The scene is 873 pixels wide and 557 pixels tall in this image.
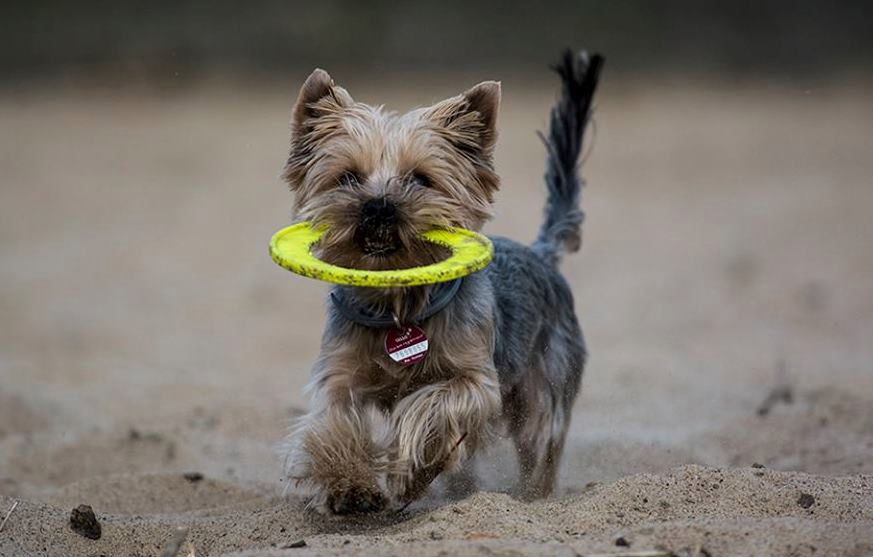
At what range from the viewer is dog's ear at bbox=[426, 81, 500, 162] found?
18.9ft

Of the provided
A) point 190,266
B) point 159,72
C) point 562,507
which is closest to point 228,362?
point 190,266

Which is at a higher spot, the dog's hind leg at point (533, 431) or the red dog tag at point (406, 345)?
the red dog tag at point (406, 345)

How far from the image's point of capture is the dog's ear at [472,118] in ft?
18.9

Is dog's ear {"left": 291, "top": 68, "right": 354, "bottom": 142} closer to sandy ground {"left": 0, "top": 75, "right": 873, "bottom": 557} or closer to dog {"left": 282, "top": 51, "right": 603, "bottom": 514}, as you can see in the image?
dog {"left": 282, "top": 51, "right": 603, "bottom": 514}

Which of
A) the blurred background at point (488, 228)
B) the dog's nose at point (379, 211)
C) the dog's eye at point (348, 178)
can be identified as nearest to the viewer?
the dog's nose at point (379, 211)

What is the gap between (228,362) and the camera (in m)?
9.92

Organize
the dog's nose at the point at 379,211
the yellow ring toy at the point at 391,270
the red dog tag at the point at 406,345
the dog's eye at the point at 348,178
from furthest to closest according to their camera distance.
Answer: the dog's eye at the point at 348,178 → the red dog tag at the point at 406,345 → the dog's nose at the point at 379,211 → the yellow ring toy at the point at 391,270

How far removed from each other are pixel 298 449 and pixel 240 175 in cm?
1163

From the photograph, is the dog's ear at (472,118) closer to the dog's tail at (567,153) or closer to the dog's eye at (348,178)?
the dog's eye at (348,178)

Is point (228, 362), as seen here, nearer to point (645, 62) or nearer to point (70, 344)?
point (70, 344)

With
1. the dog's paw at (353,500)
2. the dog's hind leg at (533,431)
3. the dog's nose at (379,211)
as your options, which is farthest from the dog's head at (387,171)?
the dog's hind leg at (533,431)

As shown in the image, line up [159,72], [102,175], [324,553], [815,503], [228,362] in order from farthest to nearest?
[159,72] < [102,175] < [228,362] < [815,503] < [324,553]

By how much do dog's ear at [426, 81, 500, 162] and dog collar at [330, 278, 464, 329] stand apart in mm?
622

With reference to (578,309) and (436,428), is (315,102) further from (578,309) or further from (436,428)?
(578,309)
